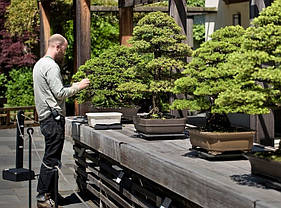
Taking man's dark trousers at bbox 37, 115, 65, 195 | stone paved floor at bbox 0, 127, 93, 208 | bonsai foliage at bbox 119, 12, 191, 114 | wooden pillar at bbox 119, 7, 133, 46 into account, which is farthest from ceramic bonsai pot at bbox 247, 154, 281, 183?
wooden pillar at bbox 119, 7, 133, 46

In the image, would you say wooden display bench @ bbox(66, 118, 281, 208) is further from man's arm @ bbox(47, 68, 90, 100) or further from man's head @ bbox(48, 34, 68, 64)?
man's head @ bbox(48, 34, 68, 64)

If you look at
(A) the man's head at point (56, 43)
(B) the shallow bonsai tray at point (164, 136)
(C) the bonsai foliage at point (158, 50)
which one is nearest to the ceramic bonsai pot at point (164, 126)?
(B) the shallow bonsai tray at point (164, 136)

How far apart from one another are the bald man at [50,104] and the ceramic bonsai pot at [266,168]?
2.99 m

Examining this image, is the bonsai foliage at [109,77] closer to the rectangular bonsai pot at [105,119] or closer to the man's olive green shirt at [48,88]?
the rectangular bonsai pot at [105,119]

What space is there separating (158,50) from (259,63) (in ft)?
8.69

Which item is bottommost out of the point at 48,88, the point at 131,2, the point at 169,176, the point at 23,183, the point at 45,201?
the point at 23,183

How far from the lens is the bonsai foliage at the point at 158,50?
5.67 metres

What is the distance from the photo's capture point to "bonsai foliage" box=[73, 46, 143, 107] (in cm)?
698

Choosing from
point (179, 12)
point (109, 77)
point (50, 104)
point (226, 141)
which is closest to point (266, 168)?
point (226, 141)

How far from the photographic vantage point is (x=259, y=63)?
3217 millimetres

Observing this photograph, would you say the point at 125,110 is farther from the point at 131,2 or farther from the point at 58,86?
the point at 131,2

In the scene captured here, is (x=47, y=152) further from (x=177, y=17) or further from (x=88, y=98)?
(x=177, y=17)

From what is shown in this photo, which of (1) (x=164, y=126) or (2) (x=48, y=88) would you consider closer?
(1) (x=164, y=126)

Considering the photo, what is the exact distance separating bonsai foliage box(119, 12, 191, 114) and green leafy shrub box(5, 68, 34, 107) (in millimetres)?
12823
